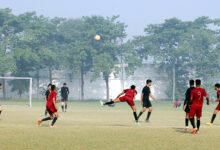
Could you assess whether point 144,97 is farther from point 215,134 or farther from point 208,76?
point 208,76

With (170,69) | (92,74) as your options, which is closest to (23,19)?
(92,74)

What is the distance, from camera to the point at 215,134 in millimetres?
16250

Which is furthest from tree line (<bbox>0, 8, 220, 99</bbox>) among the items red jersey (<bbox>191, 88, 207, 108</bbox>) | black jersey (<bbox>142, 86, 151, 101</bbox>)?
red jersey (<bbox>191, 88, 207, 108</bbox>)

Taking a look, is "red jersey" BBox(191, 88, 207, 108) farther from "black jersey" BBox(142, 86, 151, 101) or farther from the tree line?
the tree line

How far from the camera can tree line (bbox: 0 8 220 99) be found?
77812mm

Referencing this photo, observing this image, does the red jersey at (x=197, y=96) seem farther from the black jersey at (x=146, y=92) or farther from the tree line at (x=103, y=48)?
the tree line at (x=103, y=48)

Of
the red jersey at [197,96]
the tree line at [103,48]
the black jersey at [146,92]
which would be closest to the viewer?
the red jersey at [197,96]

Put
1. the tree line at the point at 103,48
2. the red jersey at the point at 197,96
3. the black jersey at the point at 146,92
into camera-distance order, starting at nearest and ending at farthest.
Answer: the red jersey at the point at 197,96 < the black jersey at the point at 146,92 < the tree line at the point at 103,48

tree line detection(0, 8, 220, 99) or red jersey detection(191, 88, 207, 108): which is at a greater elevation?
tree line detection(0, 8, 220, 99)

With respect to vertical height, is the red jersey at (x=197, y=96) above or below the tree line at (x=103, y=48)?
below

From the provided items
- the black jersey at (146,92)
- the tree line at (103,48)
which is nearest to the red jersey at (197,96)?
the black jersey at (146,92)

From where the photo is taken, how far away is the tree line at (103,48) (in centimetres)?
7781

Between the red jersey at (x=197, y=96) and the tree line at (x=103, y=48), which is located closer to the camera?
the red jersey at (x=197, y=96)

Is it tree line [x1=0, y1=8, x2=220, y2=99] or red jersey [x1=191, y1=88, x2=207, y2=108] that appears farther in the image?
tree line [x1=0, y1=8, x2=220, y2=99]
